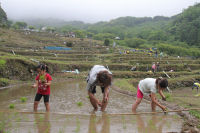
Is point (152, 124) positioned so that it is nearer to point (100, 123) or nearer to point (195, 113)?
point (100, 123)

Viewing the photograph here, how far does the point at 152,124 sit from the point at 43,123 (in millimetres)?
2693

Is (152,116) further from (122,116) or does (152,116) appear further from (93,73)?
(93,73)

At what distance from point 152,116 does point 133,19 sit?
548 ft

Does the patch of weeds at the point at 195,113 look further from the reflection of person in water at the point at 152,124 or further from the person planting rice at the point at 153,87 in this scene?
the reflection of person in water at the point at 152,124

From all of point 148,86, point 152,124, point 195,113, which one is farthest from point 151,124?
point 195,113

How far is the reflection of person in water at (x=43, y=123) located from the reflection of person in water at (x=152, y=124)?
6.70 feet

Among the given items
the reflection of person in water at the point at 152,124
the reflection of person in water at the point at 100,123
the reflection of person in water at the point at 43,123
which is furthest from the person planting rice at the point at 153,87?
the reflection of person in water at the point at 43,123

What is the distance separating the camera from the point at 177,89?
16.3 m

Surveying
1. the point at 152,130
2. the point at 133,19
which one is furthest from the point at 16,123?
the point at 133,19

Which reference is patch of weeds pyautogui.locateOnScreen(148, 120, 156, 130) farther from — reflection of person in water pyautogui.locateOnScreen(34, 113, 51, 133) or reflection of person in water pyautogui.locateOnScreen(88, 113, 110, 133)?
reflection of person in water pyautogui.locateOnScreen(34, 113, 51, 133)

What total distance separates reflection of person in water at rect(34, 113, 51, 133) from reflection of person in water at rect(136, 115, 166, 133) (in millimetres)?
2044

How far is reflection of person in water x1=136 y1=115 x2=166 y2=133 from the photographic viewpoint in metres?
4.23

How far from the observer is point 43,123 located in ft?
14.3

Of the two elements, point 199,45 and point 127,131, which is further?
point 199,45
